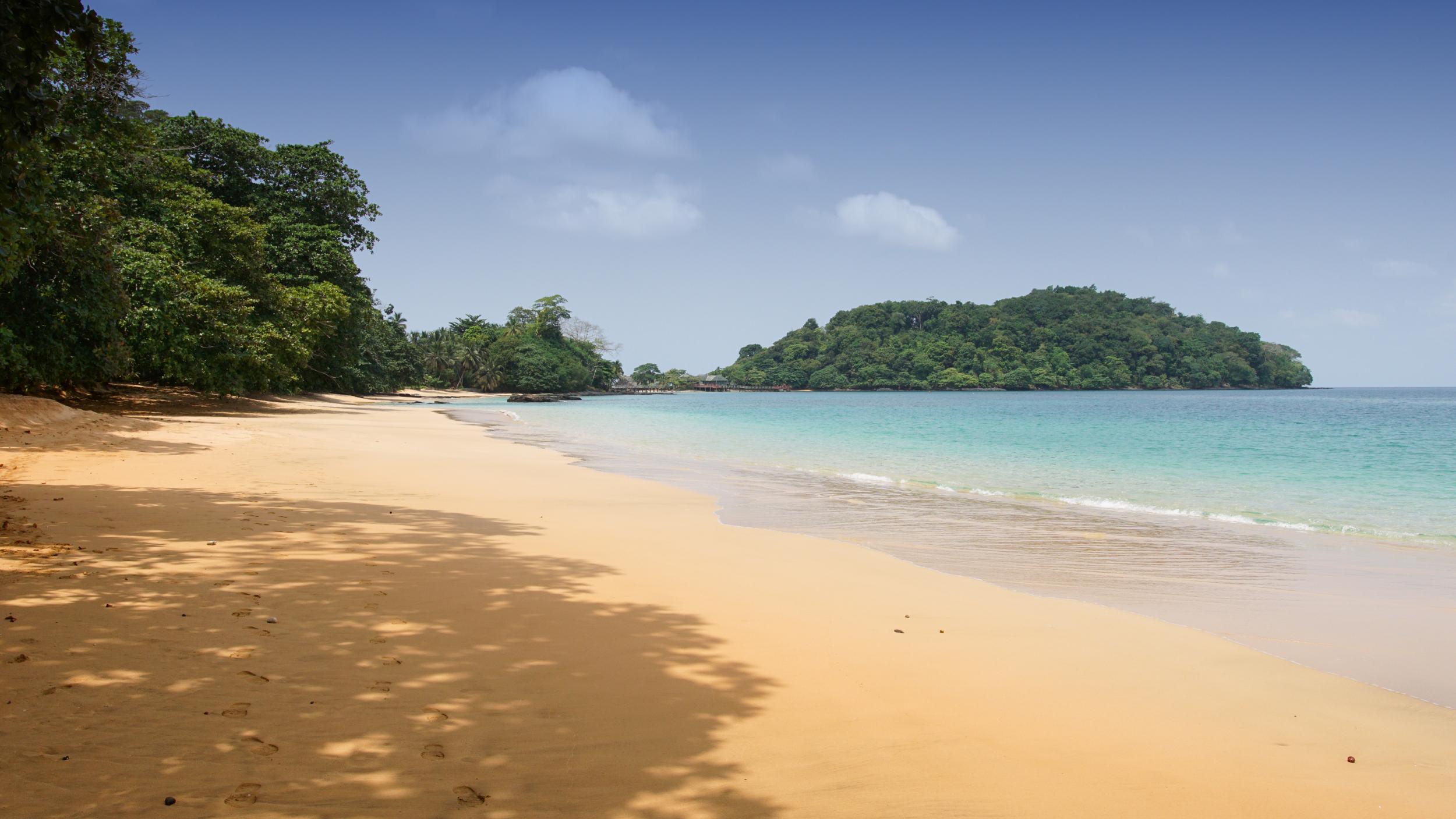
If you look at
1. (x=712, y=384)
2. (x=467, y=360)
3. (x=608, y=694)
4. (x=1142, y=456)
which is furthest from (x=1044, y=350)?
(x=608, y=694)

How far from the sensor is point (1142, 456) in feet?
76.9

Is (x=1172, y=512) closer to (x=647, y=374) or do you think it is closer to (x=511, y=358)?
(x=511, y=358)

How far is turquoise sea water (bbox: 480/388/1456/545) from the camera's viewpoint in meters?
13.3

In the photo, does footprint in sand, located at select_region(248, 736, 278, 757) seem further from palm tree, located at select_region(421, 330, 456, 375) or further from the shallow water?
palm tree, located at select_region(421, 330, 456, 375)

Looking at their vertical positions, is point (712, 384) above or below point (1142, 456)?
above

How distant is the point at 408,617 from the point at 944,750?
2.99 m

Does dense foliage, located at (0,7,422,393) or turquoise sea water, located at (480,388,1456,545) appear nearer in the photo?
dense foliage, located at (0,7,422,393)

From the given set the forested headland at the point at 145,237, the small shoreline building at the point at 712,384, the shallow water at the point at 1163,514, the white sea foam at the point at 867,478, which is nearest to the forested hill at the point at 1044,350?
the small shoreline building at the point at 712,384

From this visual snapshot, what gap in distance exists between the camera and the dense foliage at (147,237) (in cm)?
593

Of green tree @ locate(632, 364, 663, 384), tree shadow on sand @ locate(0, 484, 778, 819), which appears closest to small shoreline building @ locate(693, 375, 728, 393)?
green tree @ locate(632, 364, 663, 384)

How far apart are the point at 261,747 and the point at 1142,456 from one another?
24821 mm

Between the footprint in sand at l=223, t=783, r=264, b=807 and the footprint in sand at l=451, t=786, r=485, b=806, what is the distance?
59cm

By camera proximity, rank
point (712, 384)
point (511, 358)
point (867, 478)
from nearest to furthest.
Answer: point (867, 478), point (511, 358), point (712, 384)

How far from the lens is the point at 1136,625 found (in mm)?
5453
